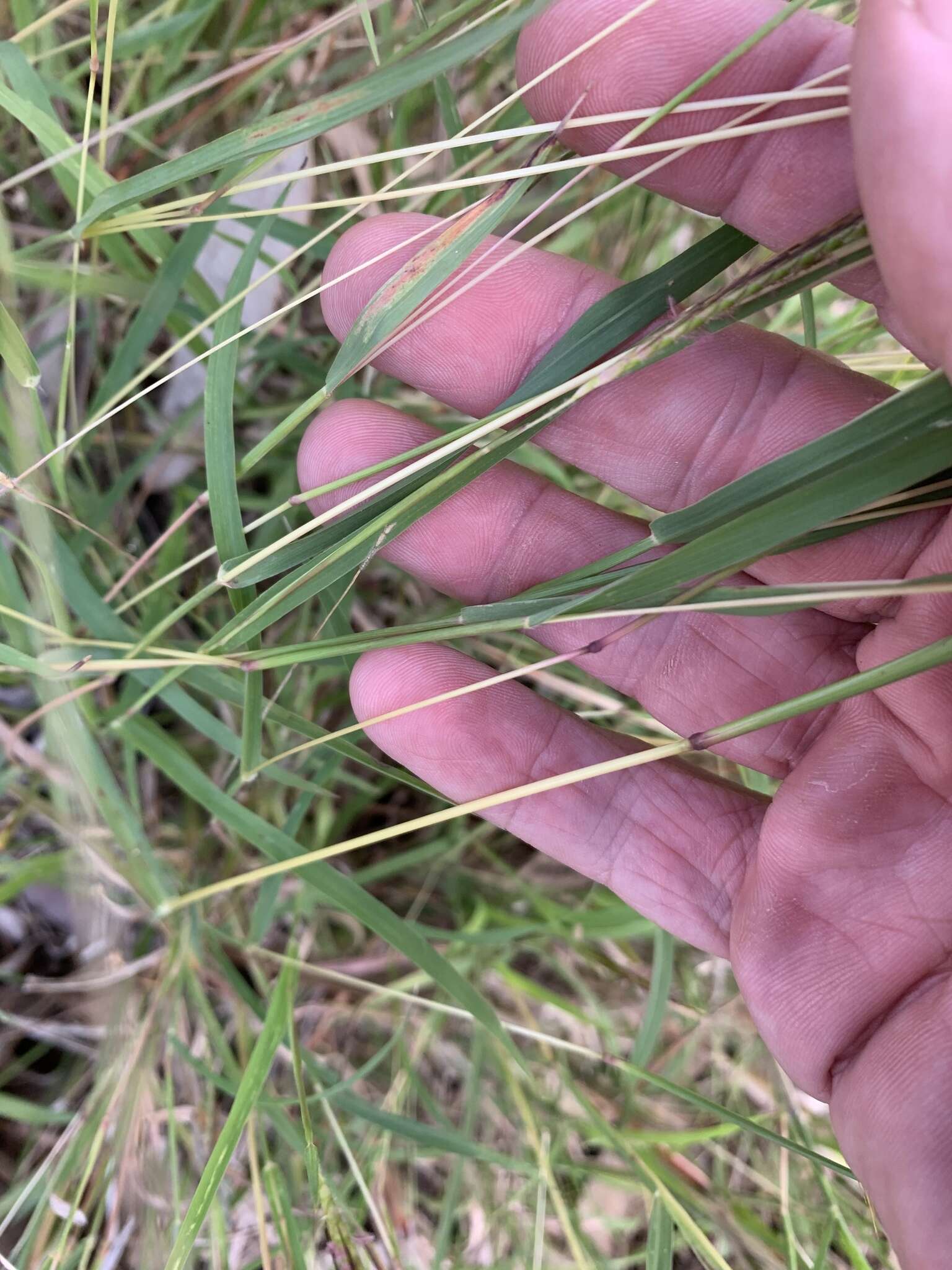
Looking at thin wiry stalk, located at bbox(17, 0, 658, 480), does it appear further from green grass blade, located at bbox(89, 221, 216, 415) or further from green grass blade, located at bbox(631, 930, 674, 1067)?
green grass blade, located at bbox(631, 930, 674, 1067)

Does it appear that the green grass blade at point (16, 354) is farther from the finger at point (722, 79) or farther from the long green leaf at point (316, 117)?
the finger at point (722, 79)

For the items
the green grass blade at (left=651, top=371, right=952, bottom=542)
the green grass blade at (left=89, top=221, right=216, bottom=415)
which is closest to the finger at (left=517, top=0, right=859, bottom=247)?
the green grass blade at (left=651, top=371, right=952, bottom=542)

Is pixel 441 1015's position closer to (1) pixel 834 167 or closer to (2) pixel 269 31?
(1) pixel 834 167

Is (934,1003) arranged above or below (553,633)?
below

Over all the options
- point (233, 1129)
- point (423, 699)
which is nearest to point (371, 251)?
A: point (423, 699)

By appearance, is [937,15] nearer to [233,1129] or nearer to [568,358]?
[568,358]

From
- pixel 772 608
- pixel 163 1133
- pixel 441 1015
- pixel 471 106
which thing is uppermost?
pixel 471 106

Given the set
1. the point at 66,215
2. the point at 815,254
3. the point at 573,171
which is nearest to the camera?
the point at 815,254

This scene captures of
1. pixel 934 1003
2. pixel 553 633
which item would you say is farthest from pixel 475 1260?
pixel 553 633
